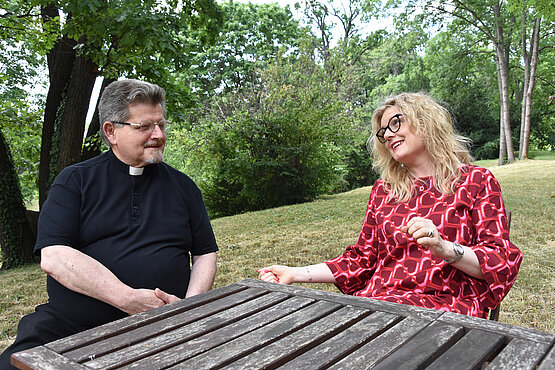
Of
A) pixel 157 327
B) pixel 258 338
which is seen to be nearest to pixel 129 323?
pixel 157 327

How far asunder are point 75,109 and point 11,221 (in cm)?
208

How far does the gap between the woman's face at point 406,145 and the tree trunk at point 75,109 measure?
18.5 ft

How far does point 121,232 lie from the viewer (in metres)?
2.05

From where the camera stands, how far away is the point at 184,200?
2246mm

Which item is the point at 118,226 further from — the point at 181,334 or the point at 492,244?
the point at 492,244

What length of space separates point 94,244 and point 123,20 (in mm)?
3294

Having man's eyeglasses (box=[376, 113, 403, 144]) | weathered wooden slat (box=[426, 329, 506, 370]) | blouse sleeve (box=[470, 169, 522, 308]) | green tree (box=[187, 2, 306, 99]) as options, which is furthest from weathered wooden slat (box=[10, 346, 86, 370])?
green tree (box=[187, 2, 306, 99])

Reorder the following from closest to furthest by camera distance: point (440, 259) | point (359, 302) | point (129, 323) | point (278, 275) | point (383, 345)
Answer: point (383, 345), point (129, 323), point (359, 302), point (440, 259), point (278, 275)

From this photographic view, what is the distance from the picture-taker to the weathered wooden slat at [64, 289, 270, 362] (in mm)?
1179

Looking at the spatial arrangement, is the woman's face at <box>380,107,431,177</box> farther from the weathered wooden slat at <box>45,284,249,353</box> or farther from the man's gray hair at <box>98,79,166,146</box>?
the man's gray hair at <box>98,79,166,146</box>

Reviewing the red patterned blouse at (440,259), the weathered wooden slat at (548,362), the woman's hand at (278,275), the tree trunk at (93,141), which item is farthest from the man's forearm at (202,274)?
the tree trunk at (93,141)

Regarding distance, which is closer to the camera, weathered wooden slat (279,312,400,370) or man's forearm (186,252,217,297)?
weathered wooden slat (279,312,400,370)

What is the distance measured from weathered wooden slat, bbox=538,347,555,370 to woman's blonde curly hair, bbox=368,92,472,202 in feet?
2.90

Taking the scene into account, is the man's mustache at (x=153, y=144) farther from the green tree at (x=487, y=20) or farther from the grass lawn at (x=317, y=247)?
the green tree at (x=487, y=20)
